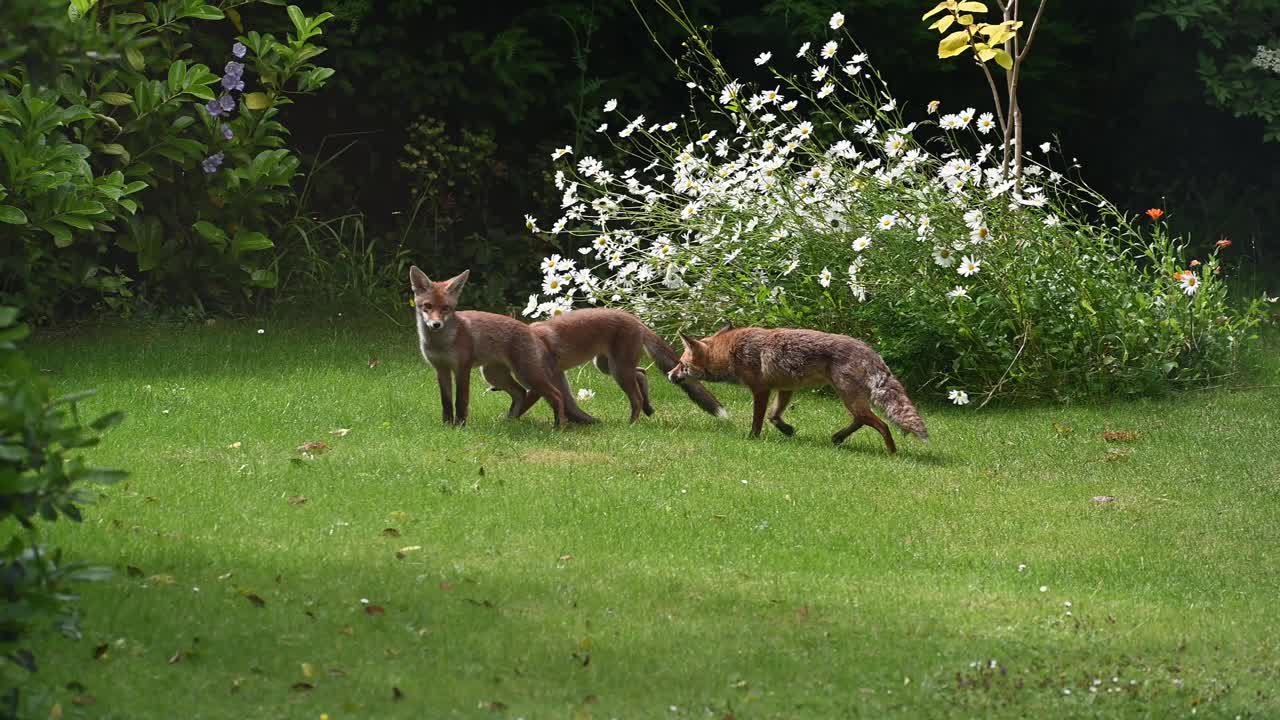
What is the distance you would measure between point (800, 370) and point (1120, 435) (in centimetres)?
218

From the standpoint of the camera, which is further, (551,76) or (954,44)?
(551,76)

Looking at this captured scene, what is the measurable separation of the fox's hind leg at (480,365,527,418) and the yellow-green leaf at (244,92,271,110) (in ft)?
13.3

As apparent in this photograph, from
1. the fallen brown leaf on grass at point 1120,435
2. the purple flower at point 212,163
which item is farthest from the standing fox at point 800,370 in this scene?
the purple flower at point 212,163

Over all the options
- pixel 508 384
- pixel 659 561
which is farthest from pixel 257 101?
pixel 659 561

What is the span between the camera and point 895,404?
30.6ft

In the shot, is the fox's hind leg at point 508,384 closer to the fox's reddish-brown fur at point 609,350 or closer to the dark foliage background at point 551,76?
the fox's reddish-brown fur at point 609,350

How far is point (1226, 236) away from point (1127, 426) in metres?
9.18

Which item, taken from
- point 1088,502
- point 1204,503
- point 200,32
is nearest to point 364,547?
point 1088,502

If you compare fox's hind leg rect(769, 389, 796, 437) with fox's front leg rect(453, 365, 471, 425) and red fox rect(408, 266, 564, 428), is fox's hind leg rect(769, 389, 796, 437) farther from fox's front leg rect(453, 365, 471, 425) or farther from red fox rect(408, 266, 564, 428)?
fox's front leg rect(453, 365, 471, 425)

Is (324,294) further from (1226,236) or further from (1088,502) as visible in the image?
(1226,236)

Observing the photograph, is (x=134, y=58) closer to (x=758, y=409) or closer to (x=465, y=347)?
(x=465, y=347)

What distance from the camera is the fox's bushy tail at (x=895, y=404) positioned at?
9.22m

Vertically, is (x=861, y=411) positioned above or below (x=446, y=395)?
above

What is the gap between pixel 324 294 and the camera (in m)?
14.2
